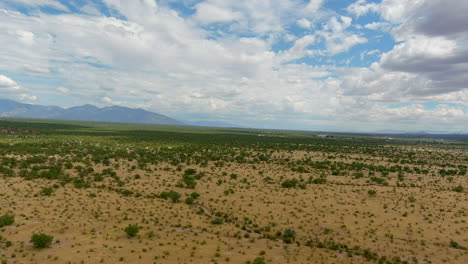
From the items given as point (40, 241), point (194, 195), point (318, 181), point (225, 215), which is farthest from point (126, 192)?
point (318, 181)

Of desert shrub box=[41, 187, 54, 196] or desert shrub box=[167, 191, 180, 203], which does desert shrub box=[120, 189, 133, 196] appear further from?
desert shrub box=[41, 187, 54, 196]

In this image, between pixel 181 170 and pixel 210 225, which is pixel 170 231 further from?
pixel 181 170

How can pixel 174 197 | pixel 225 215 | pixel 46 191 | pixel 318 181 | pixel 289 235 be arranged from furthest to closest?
pixel 318 181
pixel 174 197
pixel 46 191
pixel 225 215
pixel 289 235

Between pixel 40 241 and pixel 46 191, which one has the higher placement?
pixel 46 191

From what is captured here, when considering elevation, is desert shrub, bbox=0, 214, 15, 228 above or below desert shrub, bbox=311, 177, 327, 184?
below

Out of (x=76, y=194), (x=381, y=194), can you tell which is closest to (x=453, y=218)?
(x=381, y=194)

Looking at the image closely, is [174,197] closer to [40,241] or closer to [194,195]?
[194,195]

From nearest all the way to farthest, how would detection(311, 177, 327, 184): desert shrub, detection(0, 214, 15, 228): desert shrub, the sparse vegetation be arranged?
the sparse vegetation
detection(0, 214, 15, 228): desert shrub
detection(311, 177, 327, 184): desert shrub

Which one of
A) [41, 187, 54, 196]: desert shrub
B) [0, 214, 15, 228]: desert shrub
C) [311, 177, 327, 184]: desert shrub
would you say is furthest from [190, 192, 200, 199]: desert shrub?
[311, 177, 327, 184]: desert shrub

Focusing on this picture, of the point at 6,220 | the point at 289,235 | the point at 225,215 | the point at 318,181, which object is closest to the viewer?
the point at 6,220

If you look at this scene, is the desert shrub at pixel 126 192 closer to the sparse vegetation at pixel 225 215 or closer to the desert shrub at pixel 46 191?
the sparse vegetation at pixel 225 215

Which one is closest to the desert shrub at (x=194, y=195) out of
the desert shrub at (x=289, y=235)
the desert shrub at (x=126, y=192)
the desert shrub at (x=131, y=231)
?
the desert shrub at (x=126, y=192)
